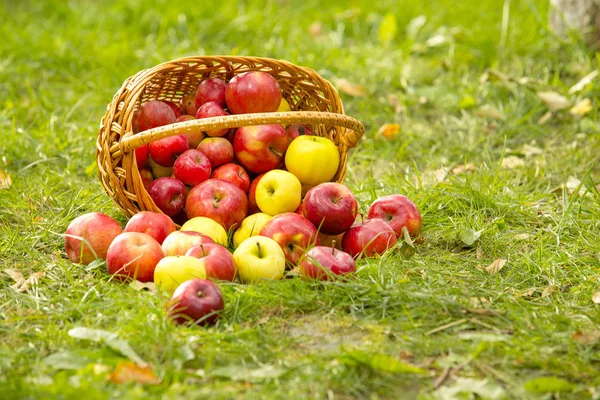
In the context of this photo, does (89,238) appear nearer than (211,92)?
Yes

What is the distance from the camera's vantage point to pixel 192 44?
605 cm

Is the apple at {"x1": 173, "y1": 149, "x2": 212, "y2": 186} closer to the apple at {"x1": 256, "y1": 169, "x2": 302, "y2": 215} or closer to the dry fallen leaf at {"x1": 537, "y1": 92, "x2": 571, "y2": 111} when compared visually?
the apple at {"x1": 256, "y1": 169, "x2": 302, "y2": 215}

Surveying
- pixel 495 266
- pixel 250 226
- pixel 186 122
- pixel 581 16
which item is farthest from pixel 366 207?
pixel 581 16

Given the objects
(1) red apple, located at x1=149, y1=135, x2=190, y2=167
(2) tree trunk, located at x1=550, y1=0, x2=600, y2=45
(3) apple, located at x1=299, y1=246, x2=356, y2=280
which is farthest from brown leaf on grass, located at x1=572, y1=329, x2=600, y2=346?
(2) tree trunk, located at x1=550, y1=0, x2=600, y2=45

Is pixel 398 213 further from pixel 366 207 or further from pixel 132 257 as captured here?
pixel 132 257

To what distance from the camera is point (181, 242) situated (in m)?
2.92

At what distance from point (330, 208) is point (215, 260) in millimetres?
571

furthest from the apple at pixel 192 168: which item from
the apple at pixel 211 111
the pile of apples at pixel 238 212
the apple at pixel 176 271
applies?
the apple at pixel 176 271

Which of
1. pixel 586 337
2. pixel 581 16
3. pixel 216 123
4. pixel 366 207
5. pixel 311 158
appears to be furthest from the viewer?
pixel 581 16

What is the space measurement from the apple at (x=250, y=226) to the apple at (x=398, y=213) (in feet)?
1.59

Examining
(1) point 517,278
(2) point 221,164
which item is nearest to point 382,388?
(1) point 517,278

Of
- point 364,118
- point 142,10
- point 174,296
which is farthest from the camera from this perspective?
point 142,10

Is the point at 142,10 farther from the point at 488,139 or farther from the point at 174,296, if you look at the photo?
the point at 174,296

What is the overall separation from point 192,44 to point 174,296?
12.8 ft
